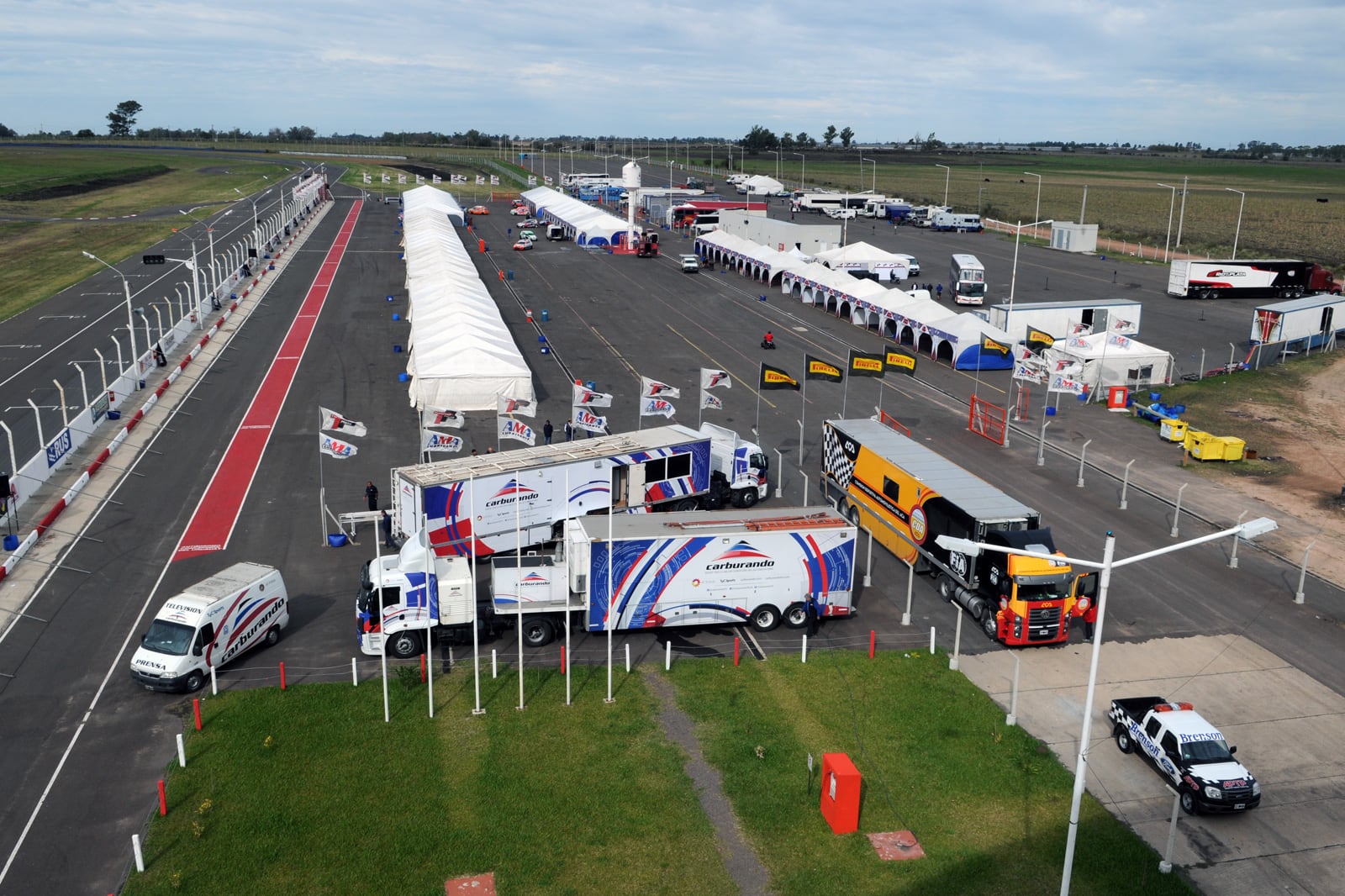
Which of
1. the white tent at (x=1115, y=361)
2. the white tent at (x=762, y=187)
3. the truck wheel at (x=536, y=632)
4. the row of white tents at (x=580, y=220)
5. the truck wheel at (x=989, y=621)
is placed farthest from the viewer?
the white tent at (x=762, y=187)

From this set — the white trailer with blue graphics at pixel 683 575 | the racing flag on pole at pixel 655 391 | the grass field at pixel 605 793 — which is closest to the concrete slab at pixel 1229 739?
the grass field at pixel 605 793

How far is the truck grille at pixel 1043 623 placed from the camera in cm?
2764

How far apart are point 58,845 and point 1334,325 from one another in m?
73.6

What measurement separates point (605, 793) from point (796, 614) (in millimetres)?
9441

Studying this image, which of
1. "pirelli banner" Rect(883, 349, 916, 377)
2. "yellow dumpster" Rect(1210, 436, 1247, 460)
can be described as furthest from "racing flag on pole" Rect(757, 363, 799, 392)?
"yellow dumpster" Rect(1210, 436, 1247, 460)

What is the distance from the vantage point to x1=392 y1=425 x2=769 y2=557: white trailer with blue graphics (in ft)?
103

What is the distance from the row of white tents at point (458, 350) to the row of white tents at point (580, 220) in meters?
41.0

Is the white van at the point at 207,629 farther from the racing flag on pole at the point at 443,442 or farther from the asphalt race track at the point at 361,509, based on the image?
the racing flag on pole at the point at 443,442

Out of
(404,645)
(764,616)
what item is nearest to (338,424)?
(404,645)

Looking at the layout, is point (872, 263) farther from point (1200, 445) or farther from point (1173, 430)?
point (1200, 445)

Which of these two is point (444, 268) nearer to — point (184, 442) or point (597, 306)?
point (597, 306)

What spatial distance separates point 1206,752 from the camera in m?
21.4

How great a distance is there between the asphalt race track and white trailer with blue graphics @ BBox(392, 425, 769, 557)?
111 inches

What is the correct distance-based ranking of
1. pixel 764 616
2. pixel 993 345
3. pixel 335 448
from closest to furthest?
pixel 764 616
pixel 335 448
pixel 993 345
